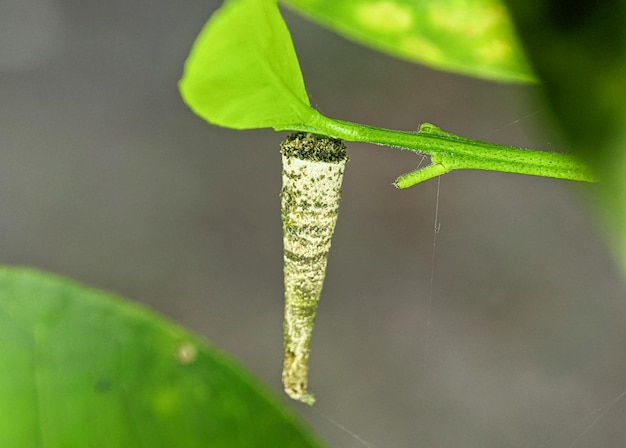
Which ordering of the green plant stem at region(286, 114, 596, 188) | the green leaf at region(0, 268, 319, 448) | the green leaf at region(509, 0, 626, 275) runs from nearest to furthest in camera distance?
the green leaf at region(509, 0, 626, 275) < the green plant stem at region(286, 114, 596, 188) < the green leaf at region(0, 268, 319, 448)

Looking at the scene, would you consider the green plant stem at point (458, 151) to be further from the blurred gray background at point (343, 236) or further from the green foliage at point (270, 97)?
the blurred gray background at point (343, 236)

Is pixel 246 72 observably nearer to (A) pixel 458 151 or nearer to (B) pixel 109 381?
(A) pixel 458 151

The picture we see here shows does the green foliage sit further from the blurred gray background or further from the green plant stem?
the blurred gray background

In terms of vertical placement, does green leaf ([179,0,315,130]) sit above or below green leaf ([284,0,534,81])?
below

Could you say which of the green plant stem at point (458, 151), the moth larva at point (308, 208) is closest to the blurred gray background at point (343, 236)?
the moth larva at point (308, 208)

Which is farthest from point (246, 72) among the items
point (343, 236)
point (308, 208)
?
point (343, 236)

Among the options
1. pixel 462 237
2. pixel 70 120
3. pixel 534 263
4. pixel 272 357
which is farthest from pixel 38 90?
pixel 534 263

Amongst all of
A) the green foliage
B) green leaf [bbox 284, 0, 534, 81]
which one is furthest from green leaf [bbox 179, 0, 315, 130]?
green leaf [bbox 284, 0, 534, 81]
